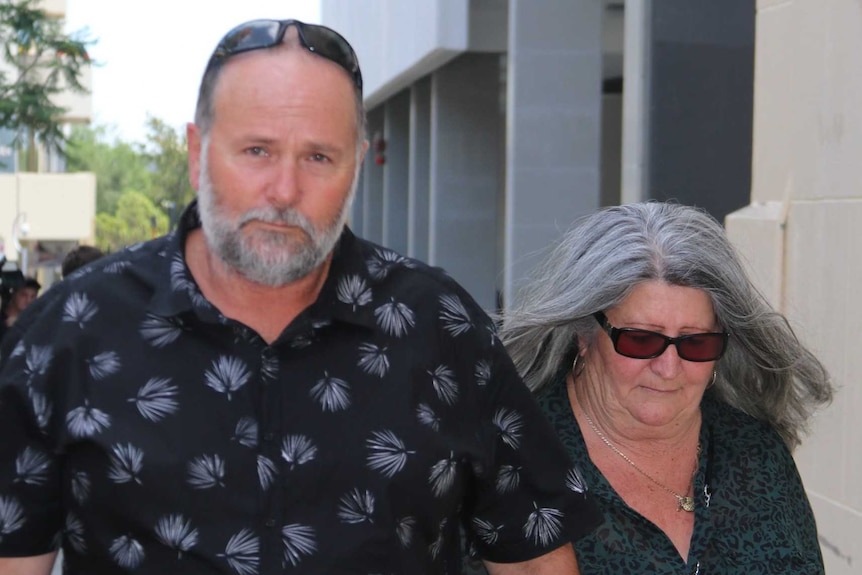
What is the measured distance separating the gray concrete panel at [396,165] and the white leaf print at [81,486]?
26.4m

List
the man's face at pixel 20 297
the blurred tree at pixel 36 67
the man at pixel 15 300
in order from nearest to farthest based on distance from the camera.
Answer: the man at pixel 15 300 → the man's face at pixel 20 297 → the blurred tree at pixel 36 67

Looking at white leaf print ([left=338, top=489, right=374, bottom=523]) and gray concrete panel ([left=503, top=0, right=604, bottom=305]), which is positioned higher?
Answer: gray concrete panel ([left=503, top=0, right=604, bottom=305])

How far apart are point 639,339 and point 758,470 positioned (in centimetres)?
46

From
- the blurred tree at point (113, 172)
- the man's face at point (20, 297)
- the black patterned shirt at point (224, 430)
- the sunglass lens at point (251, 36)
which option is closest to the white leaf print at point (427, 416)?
the black patterned shirt at point (224, 430)

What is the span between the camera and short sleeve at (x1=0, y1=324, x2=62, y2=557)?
231 cm

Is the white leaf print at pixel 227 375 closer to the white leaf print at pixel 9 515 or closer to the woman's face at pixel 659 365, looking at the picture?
the white leaf print at pixel 9 515

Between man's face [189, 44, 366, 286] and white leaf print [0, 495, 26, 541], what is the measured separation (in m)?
0.54

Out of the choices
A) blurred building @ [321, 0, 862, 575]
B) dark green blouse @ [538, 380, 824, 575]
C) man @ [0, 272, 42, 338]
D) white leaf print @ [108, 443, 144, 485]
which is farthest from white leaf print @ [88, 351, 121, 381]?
man @ [0, 272, 42, 338]

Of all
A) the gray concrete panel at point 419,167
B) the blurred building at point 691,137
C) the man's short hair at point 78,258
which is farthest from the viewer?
the gray concrete panel at point 419,167

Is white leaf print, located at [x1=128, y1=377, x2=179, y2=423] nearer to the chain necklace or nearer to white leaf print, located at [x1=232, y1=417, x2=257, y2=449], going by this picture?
white leaf print, located at [x1=232, y1=417, x2=257, y2=449]

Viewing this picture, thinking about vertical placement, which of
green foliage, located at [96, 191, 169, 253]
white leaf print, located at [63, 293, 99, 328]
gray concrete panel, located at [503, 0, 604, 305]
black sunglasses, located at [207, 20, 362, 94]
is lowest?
green foliage, located at [96, 191, 169, 253]

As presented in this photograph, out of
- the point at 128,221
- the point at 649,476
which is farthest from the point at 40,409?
the point at 128,221

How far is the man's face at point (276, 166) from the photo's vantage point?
2.32 metres

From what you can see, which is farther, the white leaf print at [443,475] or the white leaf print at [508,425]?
the white leaf print at [508,425]
